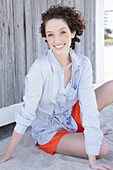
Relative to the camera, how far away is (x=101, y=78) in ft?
12.7

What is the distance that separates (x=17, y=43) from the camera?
2422mm

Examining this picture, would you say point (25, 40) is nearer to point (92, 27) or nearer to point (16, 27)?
point (16, 27)

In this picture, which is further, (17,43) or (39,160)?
(17,43)

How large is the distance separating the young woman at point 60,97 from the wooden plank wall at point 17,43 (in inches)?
25.1

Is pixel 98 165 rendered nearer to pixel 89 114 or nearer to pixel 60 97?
pixel 89 114

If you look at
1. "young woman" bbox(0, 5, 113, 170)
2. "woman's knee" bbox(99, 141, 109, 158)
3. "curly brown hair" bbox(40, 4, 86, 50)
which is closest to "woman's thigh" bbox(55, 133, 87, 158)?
"young woman" bbox(0, 5, 113, 170)

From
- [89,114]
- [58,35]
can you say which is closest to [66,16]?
[58,35]

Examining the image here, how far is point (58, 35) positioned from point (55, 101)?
0.46 meters

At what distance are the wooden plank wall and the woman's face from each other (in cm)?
76

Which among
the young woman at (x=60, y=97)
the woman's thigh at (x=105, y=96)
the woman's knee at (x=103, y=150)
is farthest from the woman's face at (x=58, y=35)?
the woman's knee at (x=103, y=150)

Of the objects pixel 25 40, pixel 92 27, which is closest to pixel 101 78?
pixel 92 27

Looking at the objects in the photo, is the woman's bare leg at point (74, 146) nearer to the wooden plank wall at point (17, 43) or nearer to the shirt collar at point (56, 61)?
the shirt collar at point (56, 61)

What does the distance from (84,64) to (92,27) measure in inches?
73.5

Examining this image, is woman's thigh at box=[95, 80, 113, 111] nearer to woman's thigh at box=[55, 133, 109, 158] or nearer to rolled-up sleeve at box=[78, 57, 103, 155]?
rolled-up sleeve at box=[78, 57, 103, 155]
